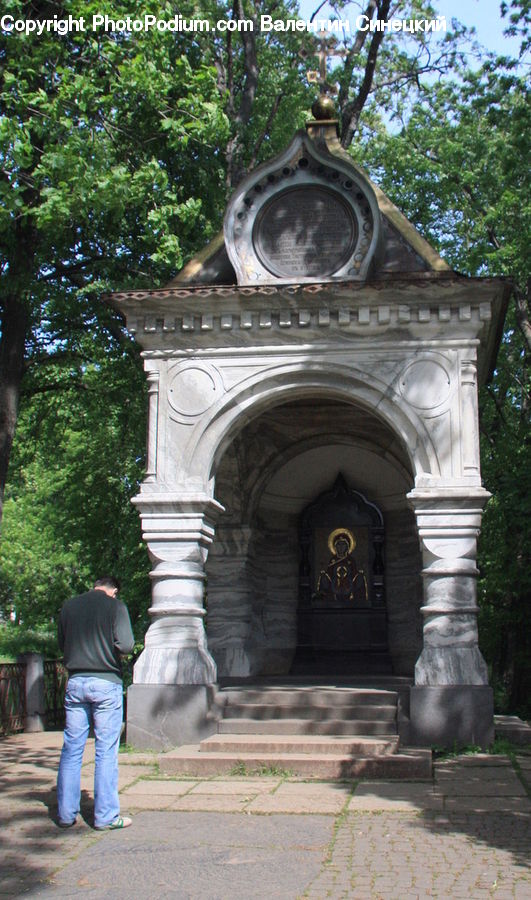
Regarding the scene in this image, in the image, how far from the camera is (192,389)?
409 inches

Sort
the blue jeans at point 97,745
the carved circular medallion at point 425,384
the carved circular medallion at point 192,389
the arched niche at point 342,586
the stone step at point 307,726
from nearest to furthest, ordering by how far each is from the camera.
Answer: the blue jeans at point 97,745, the stone step at point 307,726, the carved circular medallion at point 425,384, the carved circular medallion at point 192,389, the arched niche at point 342,586

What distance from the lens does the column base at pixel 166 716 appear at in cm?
957

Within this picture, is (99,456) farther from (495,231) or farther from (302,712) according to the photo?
(302,712)

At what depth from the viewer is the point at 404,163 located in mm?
21531

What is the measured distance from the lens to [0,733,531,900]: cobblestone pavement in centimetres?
519

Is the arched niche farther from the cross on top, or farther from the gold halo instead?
the cross on top

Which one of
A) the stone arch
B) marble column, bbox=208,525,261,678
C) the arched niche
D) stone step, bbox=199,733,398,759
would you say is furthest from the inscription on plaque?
stone step, bbox=199,733,398,759

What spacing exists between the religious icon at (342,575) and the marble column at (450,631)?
3530mm

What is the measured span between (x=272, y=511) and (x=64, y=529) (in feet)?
29.7

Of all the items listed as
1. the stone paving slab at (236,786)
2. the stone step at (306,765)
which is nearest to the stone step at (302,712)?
the stone step at (306,765)

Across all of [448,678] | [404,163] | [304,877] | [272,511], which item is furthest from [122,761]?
[404,163]

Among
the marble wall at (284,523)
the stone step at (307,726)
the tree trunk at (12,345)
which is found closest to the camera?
the stone step at (307,726)

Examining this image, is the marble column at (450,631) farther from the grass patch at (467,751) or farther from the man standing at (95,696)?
the man standing at (95,696)

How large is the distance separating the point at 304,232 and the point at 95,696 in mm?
5934
